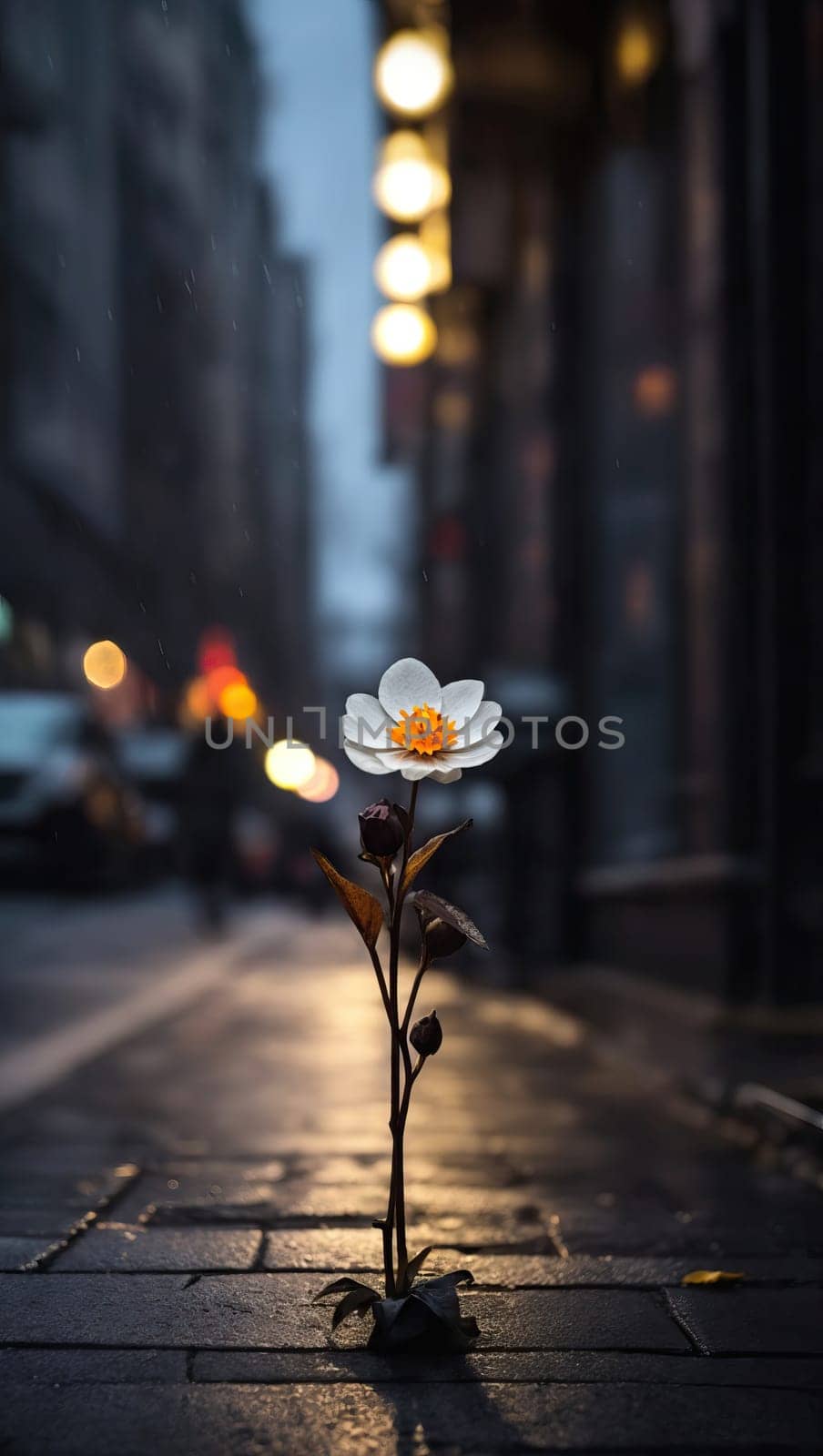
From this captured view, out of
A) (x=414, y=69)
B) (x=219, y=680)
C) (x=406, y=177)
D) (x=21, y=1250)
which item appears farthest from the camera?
(x=219, y=680)

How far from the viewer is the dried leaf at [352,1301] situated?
2363 mm

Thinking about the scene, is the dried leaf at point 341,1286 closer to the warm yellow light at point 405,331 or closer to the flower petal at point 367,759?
the flower petal at point 367,759

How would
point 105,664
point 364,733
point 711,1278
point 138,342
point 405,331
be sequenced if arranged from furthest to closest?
point 138,342 → point 105,664 → point 405,331 → point 711,1278 → point 364,733

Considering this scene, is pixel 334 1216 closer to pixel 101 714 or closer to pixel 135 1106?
pixel 135 1106

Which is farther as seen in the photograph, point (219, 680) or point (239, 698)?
point (219, 680)

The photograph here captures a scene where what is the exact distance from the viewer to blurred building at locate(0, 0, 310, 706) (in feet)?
84.9

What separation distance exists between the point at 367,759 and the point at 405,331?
10502 mm

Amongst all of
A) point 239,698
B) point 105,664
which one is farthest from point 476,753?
point 105,664

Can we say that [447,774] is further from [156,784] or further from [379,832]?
[156,784]

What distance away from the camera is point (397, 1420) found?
205cm

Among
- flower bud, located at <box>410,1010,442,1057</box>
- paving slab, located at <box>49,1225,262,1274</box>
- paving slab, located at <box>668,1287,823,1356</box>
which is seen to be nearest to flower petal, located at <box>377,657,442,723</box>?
flower bud, located at <box>410,1010,442,1057</box>

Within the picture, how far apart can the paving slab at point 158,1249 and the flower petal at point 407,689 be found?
1.23 meters

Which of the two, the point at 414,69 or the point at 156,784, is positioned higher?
the point at 414,69

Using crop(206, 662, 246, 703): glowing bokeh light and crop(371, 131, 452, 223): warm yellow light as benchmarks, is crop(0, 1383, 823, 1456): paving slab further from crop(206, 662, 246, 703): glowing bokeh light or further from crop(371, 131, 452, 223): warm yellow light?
crop(371, 131, 452, 223): warm yellow light
